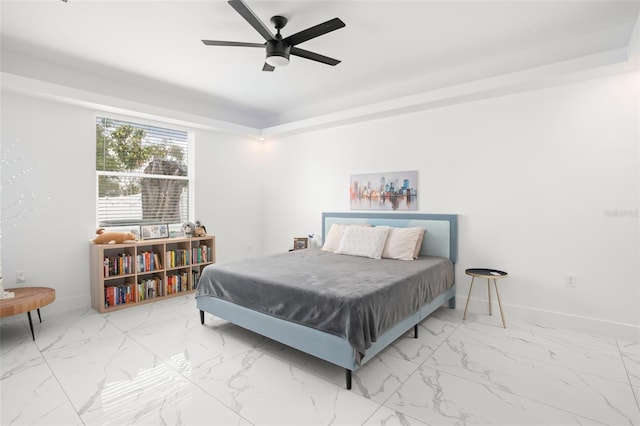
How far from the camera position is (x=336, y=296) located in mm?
2248

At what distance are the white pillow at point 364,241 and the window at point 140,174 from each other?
249 cm

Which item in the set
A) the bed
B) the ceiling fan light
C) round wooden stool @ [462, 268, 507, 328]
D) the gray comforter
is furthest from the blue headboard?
the ceiling fan light

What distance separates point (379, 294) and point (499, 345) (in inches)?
52.5

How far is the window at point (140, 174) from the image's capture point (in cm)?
406

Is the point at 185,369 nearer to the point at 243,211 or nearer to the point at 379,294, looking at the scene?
the point at 379,294

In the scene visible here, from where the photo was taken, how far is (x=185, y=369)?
241 centimetres

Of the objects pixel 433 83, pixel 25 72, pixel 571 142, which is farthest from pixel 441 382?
pixel 25 72

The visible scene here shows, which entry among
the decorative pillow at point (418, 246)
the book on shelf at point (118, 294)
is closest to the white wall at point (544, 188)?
the decorative pillow at point (418, 246)

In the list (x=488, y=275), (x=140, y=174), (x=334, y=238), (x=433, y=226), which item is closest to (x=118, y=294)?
(x=140, y=174)

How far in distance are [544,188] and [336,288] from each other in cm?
243

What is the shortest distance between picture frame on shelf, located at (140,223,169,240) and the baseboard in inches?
148

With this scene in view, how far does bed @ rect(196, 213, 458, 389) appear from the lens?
2.19 meters

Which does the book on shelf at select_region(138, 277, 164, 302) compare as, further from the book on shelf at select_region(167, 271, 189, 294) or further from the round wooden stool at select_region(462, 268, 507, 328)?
the round wooden stool at select_region(462, 268, 507, 328)

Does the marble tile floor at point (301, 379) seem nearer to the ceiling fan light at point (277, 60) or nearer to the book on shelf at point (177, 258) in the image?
the book on shelf at point (177, 258)
